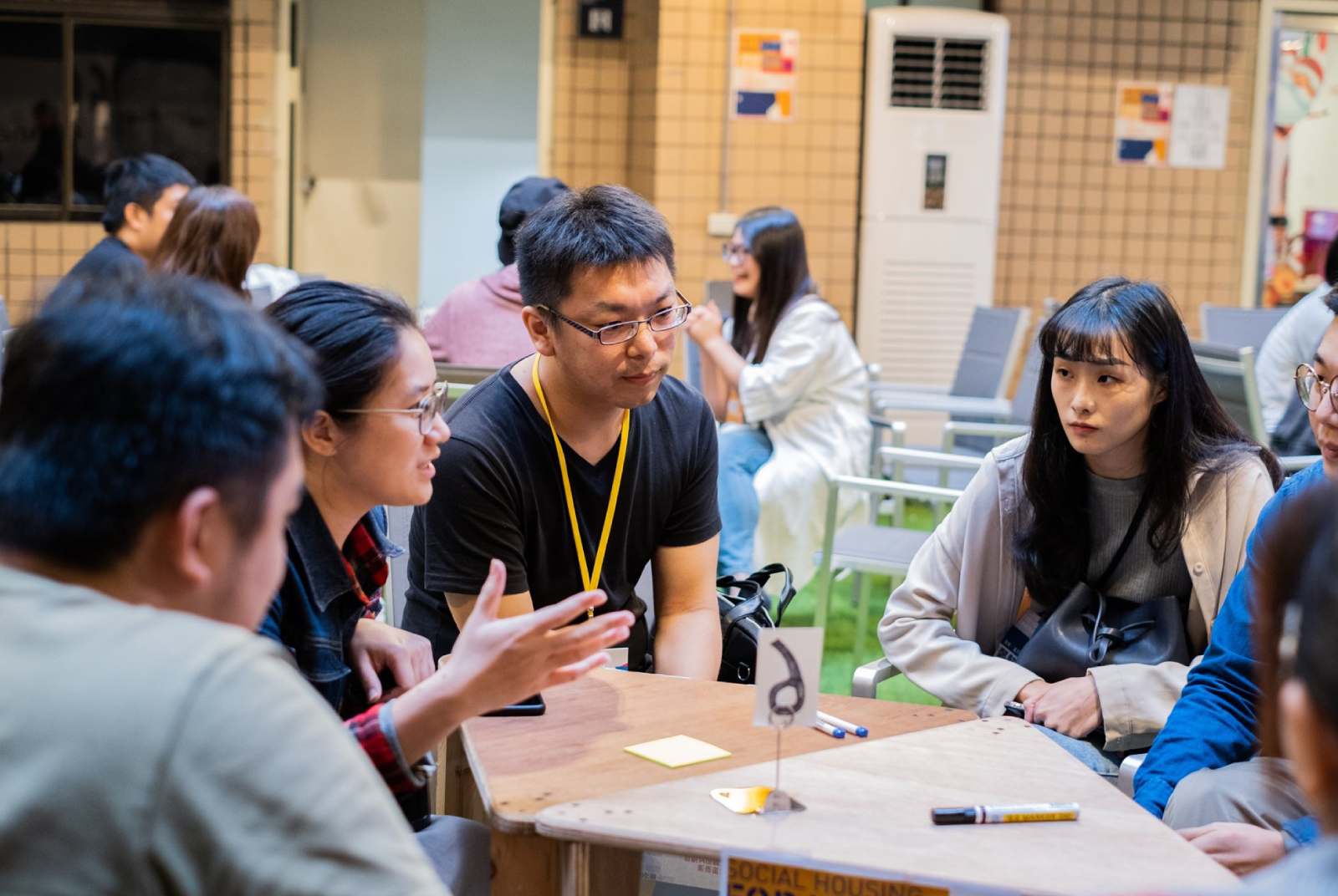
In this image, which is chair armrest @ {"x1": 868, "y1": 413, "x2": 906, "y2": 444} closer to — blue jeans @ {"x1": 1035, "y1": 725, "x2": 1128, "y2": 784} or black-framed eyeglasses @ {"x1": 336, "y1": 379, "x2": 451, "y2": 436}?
blue jeans @ {"x1": 1035, "y1": 725, "x2": 1128, "y2": 784}

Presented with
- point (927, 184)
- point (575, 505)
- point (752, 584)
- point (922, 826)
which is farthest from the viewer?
point (927, 184)

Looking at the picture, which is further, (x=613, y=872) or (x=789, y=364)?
(x=789, y=364)

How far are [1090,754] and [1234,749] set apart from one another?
275 millimetres

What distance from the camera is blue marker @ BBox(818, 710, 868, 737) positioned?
177 centimetres

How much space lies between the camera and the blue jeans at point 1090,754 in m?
2.13

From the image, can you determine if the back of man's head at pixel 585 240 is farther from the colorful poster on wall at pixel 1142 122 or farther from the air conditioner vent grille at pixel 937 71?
the colorful poster on wall at pixel 1142 122

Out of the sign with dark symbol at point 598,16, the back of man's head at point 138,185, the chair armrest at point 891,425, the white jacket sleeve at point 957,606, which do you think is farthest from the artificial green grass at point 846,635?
the sign with dark symbol at point 598,16

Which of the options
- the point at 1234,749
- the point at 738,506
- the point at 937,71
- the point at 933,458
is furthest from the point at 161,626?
the point at 937,71

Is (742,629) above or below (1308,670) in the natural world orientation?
below

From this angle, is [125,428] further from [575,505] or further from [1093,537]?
[1093,537]

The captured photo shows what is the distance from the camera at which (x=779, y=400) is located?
15.0ft

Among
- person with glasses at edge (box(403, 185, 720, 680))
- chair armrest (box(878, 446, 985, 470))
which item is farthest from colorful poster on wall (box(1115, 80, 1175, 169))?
person with glasses at edge (box(403, 185, 720, 680))

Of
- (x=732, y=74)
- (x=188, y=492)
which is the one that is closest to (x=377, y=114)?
(x=732, y=74)

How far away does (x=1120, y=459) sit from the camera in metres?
2.35
